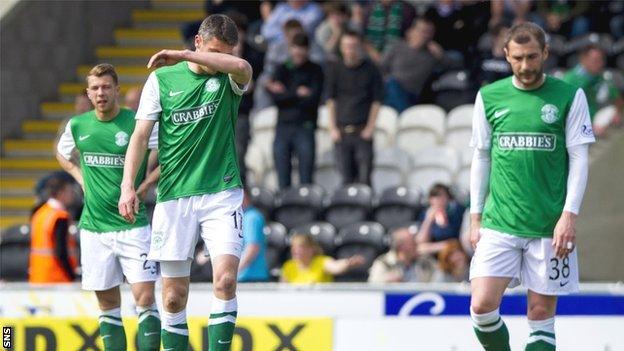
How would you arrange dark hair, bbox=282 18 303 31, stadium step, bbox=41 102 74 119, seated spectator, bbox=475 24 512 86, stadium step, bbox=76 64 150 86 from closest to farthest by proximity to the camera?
1. seated spectator, bbox=475 24 512 86
2. dark hair, bbox=282 18 303 31
3. stadium step, bbox=41 102 74 119
4. stadium step, bbox=76 64 150 86

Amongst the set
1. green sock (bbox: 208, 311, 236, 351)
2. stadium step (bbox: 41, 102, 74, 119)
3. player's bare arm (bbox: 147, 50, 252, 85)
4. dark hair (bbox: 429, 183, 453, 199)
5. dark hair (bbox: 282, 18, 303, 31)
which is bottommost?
green sock (bbox: 208, 311, 236, 351)

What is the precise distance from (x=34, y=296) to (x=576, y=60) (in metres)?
7.69

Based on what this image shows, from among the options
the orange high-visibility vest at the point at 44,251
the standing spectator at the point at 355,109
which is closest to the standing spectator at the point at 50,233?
the orange high-visibility vest at the point at 44,251

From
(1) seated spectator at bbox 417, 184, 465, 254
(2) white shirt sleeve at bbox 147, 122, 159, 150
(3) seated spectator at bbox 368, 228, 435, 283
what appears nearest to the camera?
(2) white shirt sleeve at bbox 147, 122, 159, 150

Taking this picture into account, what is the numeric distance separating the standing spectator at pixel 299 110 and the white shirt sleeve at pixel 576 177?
25.2 feet

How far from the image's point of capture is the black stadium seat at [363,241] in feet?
51.9

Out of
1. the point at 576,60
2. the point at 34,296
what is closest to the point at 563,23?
the point at 576,60

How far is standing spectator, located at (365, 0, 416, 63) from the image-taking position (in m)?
19.0

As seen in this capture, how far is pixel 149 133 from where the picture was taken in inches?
373

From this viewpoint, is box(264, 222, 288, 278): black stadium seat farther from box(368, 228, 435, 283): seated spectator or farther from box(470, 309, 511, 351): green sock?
box(470, 309, 511, 351): green sock

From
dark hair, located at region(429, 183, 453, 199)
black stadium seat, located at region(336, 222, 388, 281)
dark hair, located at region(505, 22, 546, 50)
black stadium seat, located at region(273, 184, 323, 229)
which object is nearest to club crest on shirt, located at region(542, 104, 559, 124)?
dark hair, located at region(505, 22, 546, 50)

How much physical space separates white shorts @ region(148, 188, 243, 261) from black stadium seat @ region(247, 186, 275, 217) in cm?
716

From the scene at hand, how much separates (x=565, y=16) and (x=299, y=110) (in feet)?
14.0

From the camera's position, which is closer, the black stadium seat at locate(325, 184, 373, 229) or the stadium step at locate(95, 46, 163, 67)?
the black stadium seat at locate(325, 184, 373, 229)
